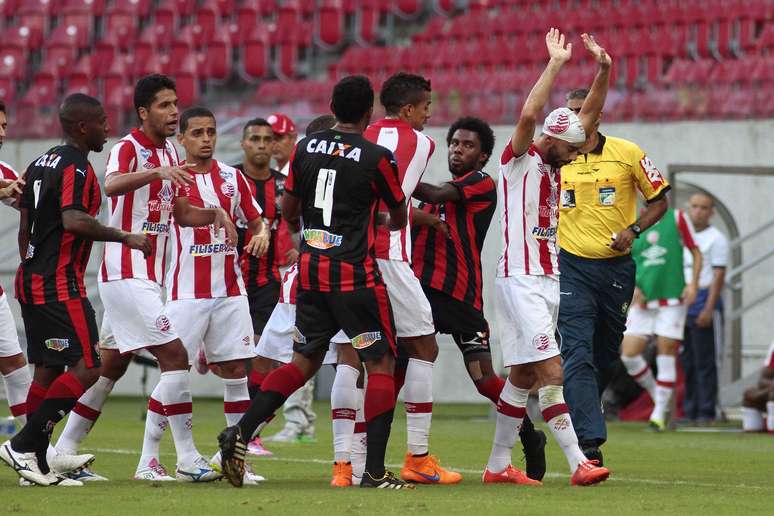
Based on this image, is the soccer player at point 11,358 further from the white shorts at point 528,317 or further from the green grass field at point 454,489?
the white shorts at point 528,317

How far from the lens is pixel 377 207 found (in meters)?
7.53

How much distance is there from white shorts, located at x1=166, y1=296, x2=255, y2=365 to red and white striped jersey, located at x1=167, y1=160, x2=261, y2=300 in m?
0.05

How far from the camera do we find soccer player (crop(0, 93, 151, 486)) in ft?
24.9

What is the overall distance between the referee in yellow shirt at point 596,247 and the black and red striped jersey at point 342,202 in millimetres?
1832

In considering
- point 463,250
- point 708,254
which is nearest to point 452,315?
point 463,250

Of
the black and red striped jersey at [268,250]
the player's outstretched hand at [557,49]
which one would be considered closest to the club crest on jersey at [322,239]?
the player's outstretched hand at [557,49]

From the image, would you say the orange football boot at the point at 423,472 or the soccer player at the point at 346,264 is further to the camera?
the orange football boot at the point at 423,472

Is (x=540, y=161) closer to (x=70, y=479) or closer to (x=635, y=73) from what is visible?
(x=70, y=479)

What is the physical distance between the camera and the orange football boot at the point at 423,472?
801 centimetres

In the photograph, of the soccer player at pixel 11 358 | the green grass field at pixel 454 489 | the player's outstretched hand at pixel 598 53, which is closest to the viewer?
the green grass field at pixel 454 489

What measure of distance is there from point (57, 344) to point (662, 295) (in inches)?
292

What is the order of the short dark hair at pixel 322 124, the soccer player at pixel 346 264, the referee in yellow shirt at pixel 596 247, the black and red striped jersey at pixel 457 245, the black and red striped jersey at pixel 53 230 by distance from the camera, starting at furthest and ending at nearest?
the short dark hair at pixel 322 124 → the referee in yellow shirt at pixel 596 247 → the black and red striped jersey at pixel 457 245 → the black and red striped jersey at pixel 53 230 → the soccer player at pixel 346 264

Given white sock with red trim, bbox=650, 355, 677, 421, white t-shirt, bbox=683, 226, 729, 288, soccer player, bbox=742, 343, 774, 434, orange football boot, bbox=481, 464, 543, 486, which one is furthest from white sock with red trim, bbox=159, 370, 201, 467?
white t-shirt, bbox=683, 226, 729, 288

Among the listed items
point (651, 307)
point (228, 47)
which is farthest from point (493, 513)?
point (228, 47)
